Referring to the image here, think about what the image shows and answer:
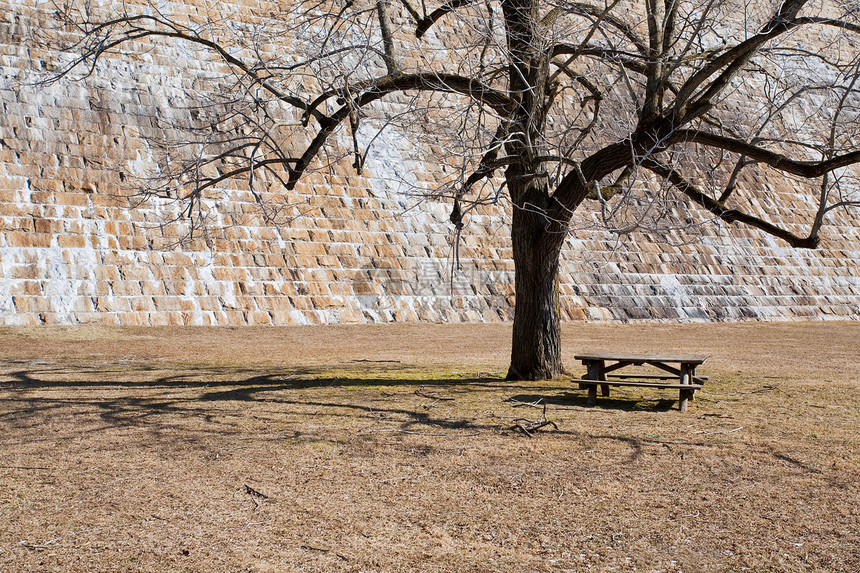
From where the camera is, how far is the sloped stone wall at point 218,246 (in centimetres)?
1473

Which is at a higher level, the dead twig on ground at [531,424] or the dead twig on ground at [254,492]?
the dead twig on ground at [531,424]

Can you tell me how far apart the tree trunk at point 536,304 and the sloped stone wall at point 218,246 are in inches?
152

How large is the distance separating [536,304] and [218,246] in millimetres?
8633

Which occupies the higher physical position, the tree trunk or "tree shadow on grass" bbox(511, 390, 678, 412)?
the tree trunk

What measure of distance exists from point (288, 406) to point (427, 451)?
2152mm

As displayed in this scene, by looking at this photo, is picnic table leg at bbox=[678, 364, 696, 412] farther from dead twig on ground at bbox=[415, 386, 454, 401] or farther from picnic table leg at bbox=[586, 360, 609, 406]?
dead twig on ground at bbox=[415, 386, 454, 401]

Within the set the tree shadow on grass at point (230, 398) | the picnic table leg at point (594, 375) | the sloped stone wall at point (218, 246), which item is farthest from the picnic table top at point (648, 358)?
the sloped stone wall at point (218, 246)

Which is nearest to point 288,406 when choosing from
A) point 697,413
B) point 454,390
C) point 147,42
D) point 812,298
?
point 454,390

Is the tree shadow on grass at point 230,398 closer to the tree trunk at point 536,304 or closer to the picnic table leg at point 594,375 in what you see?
the tree trunk at point 536,304

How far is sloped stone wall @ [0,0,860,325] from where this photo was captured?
14.7 m

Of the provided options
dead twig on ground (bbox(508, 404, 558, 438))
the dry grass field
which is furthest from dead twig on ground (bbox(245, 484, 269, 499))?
dead twig on ground (bbox(508, 404, 558, 438))

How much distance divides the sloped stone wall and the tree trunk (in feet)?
12.7

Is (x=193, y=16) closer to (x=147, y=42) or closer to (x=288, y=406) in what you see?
(x=147, y=42)

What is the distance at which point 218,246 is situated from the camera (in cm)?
1611
